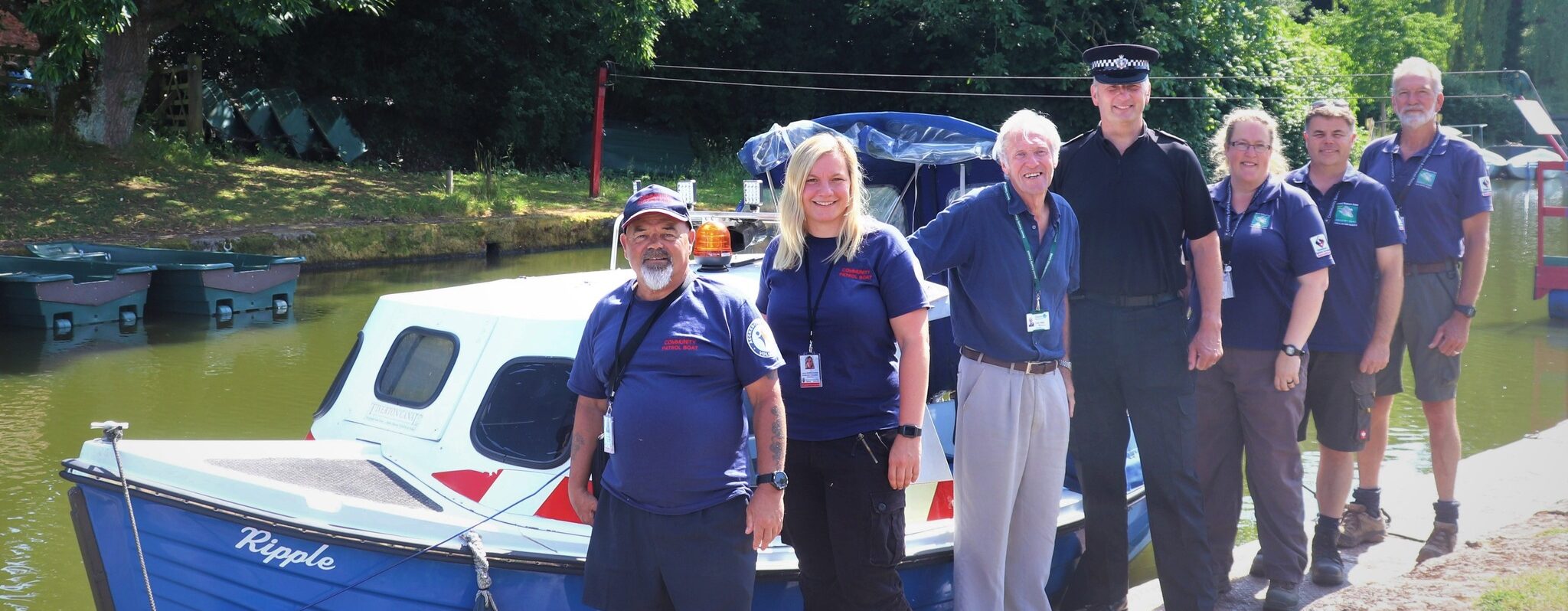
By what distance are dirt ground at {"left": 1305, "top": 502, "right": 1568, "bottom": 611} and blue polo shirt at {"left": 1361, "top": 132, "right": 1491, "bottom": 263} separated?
119cm

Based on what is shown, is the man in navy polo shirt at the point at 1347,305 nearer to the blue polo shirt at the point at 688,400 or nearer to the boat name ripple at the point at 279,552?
the blue polo shirt at the point at 688,400

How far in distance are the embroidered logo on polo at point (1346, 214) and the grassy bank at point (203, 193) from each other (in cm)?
1578

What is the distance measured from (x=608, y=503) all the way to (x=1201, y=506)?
2.13 m

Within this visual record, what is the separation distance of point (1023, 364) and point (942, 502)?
39.7 inches

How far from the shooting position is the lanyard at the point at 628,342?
Answer: 334cm

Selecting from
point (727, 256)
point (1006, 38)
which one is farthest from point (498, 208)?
point (727, 256)

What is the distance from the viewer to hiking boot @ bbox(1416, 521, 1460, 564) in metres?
5.16

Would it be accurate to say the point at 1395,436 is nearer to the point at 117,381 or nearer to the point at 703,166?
the point at 117,381

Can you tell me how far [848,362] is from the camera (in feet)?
12.1

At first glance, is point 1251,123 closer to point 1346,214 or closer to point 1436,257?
point 1346,214

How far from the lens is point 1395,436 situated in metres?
9.08

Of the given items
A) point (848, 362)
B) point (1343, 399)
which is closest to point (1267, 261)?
point (1343, 399)

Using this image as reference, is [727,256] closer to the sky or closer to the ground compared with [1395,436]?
closer to the sky

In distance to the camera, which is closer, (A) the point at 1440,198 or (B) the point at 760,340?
(B) the point at 760,340
